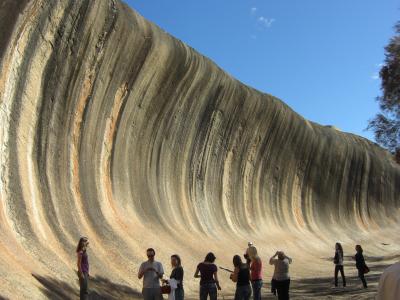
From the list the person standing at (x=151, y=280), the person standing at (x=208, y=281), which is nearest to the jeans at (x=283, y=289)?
the person standing at (x=208, y=281)

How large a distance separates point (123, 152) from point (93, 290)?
6.04 m

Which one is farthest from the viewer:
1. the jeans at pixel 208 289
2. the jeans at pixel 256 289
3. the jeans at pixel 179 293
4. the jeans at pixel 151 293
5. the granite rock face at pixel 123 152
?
the granite rock face at pixel 123 152

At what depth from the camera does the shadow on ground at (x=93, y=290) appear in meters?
8.70

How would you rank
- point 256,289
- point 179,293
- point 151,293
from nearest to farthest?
point 151,293
point 179,293
point 256,289

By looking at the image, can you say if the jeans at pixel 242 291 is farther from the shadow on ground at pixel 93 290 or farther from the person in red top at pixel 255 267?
the shadow on ground at pixel 93 290

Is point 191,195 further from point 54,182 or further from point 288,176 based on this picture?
point 288,176

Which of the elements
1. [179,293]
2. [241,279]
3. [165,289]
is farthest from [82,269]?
[241,279]

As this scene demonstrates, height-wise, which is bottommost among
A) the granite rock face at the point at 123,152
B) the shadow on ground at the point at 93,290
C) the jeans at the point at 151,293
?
the jeans at the point at 151,293

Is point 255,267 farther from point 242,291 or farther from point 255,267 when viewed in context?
point 242,291

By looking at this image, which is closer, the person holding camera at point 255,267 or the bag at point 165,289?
the bag at point 165,289

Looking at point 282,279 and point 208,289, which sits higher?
point 282,279

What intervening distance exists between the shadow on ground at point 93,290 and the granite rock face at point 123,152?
0.17 metres

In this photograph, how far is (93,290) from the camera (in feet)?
32.5

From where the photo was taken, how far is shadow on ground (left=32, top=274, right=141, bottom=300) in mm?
8697
